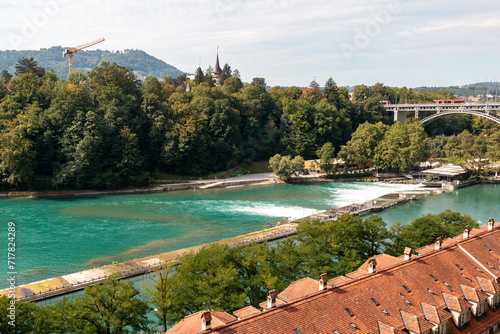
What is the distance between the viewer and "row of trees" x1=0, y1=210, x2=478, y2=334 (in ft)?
59.3

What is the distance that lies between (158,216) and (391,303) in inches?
1359

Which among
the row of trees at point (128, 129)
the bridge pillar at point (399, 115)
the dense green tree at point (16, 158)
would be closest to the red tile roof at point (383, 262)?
the row of trees at point (128, 129)

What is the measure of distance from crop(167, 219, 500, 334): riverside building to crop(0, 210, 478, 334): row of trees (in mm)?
2890

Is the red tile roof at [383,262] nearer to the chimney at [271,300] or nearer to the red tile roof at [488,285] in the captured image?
the red tile roof at [488,285]

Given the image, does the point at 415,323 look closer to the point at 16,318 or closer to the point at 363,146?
the point at 16,318

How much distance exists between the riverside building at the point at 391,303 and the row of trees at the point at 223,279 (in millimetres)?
2890

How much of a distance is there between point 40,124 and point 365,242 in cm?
5129

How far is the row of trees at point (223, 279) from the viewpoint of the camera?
59.3ft

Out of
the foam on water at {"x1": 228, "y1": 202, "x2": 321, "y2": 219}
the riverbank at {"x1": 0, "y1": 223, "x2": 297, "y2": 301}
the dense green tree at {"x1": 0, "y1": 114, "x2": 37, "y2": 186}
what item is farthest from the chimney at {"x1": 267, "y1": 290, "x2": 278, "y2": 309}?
the dense green tree at {"x1": 0, "y1": 114, "x2": 37, "y2": 186}

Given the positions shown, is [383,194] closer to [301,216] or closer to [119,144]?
[301,216]

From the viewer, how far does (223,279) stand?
68.1 feet

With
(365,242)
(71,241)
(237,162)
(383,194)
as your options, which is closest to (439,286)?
(365,242)

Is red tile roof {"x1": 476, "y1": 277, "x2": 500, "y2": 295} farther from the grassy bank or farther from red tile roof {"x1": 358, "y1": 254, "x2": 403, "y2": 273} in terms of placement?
the grassy bank

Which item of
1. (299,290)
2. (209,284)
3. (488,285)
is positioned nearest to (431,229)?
(488,285)
